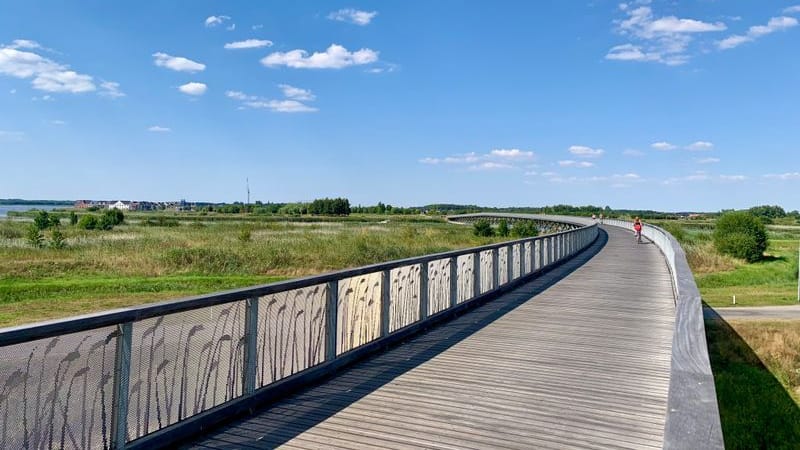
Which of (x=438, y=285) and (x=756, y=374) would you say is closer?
(x=438, y=285)

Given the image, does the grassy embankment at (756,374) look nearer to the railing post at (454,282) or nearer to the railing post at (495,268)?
the railing post at (495,268)

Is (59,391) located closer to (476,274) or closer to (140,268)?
(476,274)

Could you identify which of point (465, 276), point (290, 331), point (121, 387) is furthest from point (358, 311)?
point (465, 276)

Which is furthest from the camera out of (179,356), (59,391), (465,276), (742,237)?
(742,237)

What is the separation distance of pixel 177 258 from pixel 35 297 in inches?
358

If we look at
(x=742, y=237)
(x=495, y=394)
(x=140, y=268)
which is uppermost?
(x=742, y=237)

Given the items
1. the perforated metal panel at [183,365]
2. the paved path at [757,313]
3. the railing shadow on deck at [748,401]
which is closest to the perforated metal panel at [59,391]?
the perforated metal panel at [183,365]

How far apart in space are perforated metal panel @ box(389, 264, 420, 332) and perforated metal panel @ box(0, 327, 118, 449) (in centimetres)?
414

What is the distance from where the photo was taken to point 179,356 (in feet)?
14.9

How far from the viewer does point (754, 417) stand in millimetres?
15117

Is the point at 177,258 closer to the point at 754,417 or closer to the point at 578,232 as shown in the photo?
the point at 578,232

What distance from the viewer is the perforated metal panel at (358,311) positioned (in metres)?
6.67

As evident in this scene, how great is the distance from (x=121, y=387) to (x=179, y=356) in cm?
58

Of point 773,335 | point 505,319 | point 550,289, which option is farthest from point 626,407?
point 773,335
